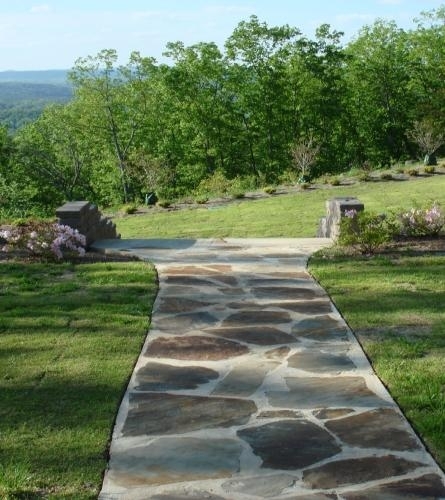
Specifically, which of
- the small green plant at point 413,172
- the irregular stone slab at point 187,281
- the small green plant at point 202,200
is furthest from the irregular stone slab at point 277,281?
the small green plant at point 413,172

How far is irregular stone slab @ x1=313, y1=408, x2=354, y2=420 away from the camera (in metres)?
3.89

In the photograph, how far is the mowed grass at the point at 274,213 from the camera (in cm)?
1471

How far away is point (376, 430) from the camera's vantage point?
370 centimetres

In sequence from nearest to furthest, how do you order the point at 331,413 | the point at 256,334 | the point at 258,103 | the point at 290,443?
the point at 290,443
the point at 331,413
the point at 256,334
the point at 258,103

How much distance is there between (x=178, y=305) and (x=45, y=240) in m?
3.01

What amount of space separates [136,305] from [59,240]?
2.65m

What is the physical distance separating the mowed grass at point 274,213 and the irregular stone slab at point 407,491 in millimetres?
10655

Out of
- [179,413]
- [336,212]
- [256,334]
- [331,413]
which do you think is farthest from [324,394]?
[336,212]

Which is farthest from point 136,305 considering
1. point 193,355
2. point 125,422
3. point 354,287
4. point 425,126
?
point 425,126

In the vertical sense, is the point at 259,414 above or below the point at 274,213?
above

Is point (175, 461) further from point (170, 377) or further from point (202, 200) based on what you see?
point (202, 200)

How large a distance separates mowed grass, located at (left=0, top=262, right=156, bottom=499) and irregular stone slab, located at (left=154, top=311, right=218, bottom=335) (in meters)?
0.17

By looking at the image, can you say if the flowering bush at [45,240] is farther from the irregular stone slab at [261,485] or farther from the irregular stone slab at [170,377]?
the irregular stone slab at [261,485]

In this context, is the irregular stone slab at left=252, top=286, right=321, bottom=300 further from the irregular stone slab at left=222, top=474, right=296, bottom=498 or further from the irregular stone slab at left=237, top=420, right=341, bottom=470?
the irregular stone slab at left=222, top=474, right=296, bottom=498
